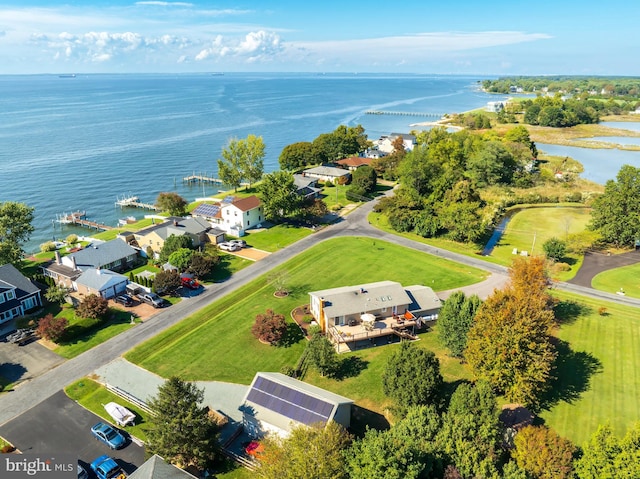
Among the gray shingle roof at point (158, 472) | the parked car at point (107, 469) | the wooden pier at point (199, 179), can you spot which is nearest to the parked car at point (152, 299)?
the parked car at point (107, 469)

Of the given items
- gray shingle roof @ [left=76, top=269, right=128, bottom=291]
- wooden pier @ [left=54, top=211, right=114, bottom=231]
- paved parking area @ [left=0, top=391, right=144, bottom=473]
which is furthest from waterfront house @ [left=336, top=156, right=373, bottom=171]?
paved parking area @ [left=0, top=391, right=144, bottom=473]

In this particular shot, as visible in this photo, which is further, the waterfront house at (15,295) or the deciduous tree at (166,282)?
the deciduous tree at (166,282)

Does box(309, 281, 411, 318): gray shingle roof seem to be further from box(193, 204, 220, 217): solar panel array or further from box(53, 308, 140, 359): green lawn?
box(193, 204, 220, 217): solar panel array

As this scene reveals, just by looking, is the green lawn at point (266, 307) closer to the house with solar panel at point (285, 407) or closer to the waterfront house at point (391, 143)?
the house with solar panel at point (285, 407)

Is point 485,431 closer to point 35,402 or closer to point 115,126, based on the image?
point 35,402

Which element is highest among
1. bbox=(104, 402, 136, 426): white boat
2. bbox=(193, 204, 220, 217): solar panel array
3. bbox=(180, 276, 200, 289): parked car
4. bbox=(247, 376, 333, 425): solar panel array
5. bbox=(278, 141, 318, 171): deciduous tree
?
bbox=(278, 141, 318, 171): deciduous tree

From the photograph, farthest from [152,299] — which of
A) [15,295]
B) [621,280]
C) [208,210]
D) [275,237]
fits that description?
[621,280]

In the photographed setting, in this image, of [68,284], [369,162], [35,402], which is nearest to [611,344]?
[35,402]
